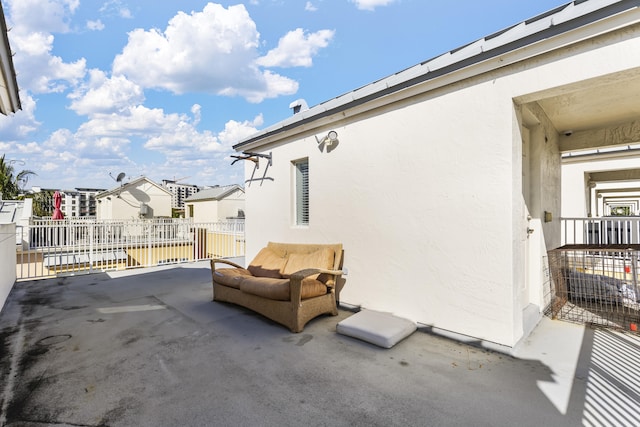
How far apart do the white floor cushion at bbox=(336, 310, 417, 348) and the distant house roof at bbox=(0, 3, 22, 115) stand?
436cm

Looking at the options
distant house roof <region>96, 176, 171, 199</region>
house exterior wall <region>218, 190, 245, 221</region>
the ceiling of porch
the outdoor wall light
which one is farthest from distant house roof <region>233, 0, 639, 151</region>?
distant house roof <region>96, 176, 171, 199</region>

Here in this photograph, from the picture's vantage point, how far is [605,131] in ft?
15.9

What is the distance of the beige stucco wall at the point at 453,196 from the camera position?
3021 mm

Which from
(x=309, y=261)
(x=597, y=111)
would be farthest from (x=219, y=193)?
(x=597, y=111)

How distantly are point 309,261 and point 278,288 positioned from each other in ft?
2.93

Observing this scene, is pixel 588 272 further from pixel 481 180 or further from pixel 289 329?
pixel 289 329

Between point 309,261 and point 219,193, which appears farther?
point 219,193

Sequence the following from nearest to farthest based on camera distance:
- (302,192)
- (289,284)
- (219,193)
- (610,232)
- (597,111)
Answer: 1. (289,284)
2. (597,111)
3. (302,192)
4. (610,232)
5. (219,193)

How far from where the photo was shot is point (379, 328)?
134 inches

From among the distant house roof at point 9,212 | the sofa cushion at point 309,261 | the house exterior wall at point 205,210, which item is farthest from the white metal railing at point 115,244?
the house exterior wall at point 205,210

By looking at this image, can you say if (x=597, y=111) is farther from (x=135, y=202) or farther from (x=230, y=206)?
(x=135, y=202)

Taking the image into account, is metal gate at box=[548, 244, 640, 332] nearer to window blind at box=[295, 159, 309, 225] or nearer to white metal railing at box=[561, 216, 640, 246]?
white metal railing at box=[561, 216, 640, 246]

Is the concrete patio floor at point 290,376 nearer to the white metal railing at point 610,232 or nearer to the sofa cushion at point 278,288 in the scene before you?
the sofa cushion at point 278,288

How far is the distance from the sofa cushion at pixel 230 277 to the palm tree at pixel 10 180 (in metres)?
17.4
